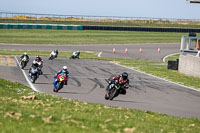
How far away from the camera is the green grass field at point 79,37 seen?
70.1 metres

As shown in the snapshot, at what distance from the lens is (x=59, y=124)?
848 cm

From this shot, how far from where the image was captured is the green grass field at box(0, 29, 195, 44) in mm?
70125

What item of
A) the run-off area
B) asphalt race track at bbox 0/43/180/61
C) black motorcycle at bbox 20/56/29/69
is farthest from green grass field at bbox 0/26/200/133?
asphalt race track at bbox 0/43/180/61

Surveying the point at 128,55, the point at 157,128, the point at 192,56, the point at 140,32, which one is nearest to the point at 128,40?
the point at 140,32

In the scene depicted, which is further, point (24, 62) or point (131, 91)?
point (24, 62)

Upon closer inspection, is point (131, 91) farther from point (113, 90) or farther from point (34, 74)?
point (34, 74)

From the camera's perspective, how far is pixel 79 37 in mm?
76062

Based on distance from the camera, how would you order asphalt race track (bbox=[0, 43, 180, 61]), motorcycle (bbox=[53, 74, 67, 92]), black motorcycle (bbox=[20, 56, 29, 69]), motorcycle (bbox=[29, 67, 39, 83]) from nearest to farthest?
motorcycle (bbox=[53, 74, 67, 92]) < motorcycle (bbox=[29, 67, 39, 83]) < black motorcycle (bbox=[20, 56, 29, 69]) < asphalt race track (bbox=[0, 43, 180, 61])

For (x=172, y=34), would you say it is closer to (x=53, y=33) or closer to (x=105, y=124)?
(x=53, y=33)

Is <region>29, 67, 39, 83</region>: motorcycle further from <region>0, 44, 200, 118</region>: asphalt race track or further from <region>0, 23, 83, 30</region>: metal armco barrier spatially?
<region>0, 23, 83, 30</region>: metal armco barrier

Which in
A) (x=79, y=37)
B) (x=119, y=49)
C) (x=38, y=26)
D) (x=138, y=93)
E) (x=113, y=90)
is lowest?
(x=138, y=93)

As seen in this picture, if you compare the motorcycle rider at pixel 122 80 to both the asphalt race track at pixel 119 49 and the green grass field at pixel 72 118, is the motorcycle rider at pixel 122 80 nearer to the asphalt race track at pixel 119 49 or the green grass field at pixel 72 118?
the green grass field at pixel 72 118

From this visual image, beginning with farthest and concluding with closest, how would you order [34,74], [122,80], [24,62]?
[24,62] → [34,74] → [122,80]

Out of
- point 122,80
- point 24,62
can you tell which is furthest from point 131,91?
point 24,62
